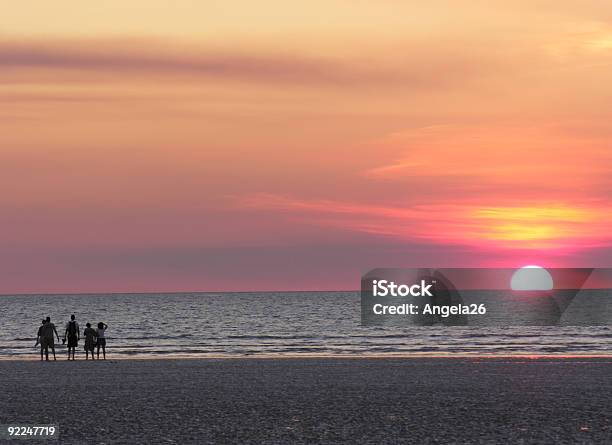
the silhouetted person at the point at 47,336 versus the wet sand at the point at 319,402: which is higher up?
the silhouetted person at the point at 47,336

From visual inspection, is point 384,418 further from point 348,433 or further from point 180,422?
point 180,422

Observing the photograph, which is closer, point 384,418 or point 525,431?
point 525,431

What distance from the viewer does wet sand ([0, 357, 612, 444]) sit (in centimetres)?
1867

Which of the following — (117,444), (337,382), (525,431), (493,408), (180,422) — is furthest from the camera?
(337,382)

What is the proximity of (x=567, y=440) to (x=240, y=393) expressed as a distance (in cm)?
1188

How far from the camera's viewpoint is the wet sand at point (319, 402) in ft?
61.3

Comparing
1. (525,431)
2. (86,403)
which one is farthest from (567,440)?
(86,403)

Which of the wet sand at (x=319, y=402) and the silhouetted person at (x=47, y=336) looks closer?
the wet sand at (x=319, y=402)

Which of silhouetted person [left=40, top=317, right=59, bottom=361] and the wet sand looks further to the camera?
silhouetted person [left=40, top=317, right=59, bottom=361]

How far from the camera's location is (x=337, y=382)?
29.9m

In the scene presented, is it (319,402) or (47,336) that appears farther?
(47,336)

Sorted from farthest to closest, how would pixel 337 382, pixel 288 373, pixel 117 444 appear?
pixel 288 373, pixel 337 382, pixel 117 444

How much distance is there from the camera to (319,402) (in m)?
24.1

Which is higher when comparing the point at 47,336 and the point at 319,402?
the point at 47,336
